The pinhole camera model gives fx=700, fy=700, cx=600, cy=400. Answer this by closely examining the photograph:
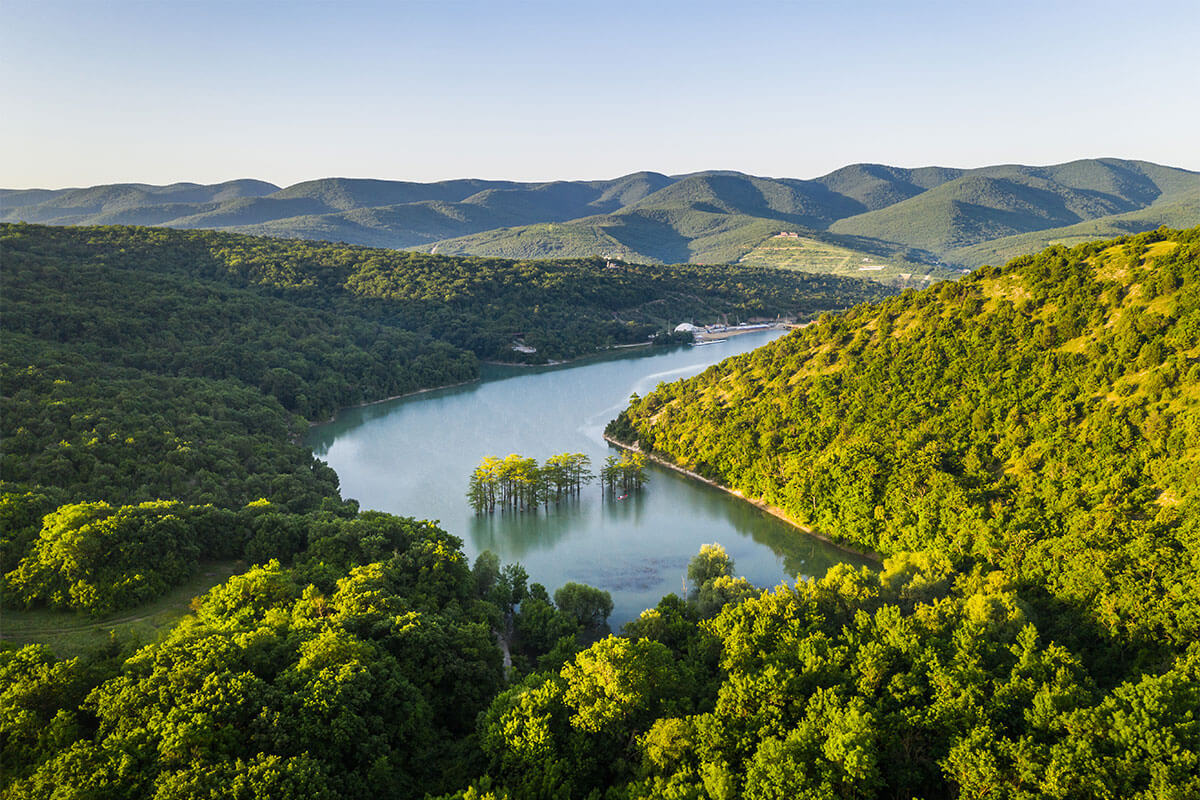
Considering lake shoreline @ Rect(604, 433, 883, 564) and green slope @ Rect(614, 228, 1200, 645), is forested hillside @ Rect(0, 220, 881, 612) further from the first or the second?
green slope @ Rect(614, 228, 1200, 645)

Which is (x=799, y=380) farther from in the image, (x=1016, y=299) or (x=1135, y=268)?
(x=1135, y=268)

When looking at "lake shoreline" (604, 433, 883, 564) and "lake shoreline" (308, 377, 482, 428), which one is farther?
"lake shoreline" (308, 377, 482, 428)

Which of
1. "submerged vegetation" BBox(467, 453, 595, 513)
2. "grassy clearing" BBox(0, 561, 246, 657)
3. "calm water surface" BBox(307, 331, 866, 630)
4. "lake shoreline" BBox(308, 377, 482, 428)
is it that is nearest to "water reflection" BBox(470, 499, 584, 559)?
"calm water surface" BBox(307, 331, 866, 630)

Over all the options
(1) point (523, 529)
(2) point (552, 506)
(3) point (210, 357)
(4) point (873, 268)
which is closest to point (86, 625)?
(1) point (523, 529)

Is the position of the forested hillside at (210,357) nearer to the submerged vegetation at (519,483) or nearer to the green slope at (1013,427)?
the submerged vegetation at (519,483)

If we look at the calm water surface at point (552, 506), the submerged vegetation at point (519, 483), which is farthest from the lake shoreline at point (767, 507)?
the submerged vegetation at point (519, 483)

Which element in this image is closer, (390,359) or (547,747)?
(547,747)

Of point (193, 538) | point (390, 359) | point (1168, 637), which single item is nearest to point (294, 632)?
point (193, 538)
